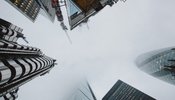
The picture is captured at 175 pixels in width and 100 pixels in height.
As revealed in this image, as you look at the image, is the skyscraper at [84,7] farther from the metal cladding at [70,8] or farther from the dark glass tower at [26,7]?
the dark glass tower at [26,7]

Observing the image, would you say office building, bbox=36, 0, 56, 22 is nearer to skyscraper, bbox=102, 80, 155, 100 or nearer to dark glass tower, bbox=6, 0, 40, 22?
dark glass tower, bbox=6, 0, 40, 22

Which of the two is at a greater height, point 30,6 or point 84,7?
point 30,6

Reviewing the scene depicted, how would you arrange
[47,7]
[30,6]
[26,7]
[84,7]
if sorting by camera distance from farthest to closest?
[30,6] < [47,7] < [26,7] < [84,7]

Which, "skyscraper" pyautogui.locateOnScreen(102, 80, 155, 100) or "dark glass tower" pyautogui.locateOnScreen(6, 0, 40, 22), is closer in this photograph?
"dark glass tower" pyautogui.locateOnScreen(6, 0, 40, 22)

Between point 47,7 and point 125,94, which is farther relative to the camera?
point 125,94

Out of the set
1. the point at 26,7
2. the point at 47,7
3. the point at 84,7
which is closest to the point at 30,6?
the point at 26,7

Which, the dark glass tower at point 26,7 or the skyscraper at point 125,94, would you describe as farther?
the skyscraper at point 125,94

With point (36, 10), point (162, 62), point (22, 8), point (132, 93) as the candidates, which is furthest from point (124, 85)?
point (22, 8)

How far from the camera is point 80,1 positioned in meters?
35.1

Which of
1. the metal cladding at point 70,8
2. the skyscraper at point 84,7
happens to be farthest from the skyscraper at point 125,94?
the skyscraper at point 84,7

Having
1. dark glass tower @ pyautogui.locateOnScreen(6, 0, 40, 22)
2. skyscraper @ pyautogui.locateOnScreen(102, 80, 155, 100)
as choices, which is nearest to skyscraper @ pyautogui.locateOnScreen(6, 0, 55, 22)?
dark glass tower @ pyautogui.locateOnScreen(6, 0, 40, 22)

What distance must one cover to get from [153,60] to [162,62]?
21.5 m

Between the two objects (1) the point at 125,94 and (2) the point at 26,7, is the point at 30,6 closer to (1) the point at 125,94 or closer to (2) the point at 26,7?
(2) the point at 26,7

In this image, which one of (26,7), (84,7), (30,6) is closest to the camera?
(84,7)
